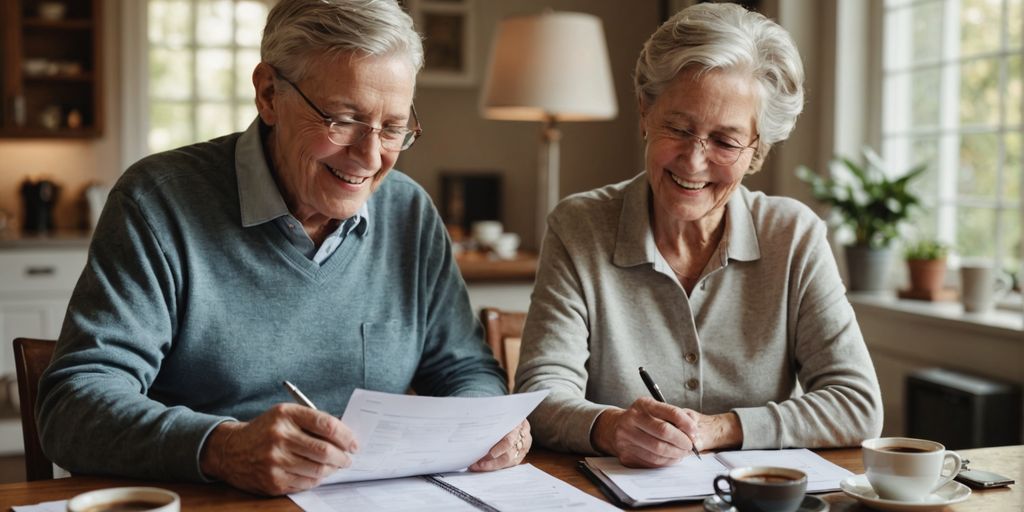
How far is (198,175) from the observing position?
5.15ft

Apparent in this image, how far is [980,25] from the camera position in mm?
3418

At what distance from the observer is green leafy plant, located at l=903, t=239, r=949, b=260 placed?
3352 mm

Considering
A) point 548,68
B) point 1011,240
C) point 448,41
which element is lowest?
point 1011,240

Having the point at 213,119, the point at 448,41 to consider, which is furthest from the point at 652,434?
the point at 213,119

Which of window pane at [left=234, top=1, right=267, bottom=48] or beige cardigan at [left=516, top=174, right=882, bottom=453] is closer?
beige cardigan at [left=516, top=174, right=882, bottom=453]

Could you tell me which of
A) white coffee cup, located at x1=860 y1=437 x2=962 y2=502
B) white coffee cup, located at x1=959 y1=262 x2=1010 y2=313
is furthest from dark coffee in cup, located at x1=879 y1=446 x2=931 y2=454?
white coffee cup, located at x1=959 y1=262 x2=1010 y2=313

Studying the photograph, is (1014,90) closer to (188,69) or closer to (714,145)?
(714,145)

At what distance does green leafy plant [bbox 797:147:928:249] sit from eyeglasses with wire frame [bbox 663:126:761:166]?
1.91m

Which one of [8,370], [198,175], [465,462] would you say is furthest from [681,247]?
[8,370]

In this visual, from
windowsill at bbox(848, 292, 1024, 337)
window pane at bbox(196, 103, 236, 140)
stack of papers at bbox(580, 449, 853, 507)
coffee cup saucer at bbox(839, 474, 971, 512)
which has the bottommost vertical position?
windowsill at bbox(848, 292, 1024, 337)

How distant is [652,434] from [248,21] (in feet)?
15.3

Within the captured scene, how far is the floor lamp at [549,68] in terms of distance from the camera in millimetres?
3889

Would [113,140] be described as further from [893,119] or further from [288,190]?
[288,190]

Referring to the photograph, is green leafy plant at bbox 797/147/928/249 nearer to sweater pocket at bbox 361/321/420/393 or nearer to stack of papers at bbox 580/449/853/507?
stack of papers at bbox 580/449/853/507
